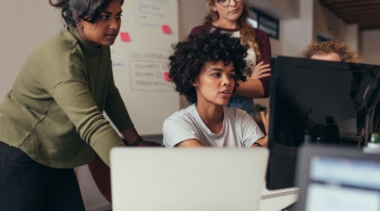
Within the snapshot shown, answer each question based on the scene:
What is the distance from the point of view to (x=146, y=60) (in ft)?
9.99

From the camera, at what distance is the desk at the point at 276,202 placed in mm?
1013

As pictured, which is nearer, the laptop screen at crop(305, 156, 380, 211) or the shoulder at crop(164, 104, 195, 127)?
the laptop screen at crop(305, 156, 380, 211)

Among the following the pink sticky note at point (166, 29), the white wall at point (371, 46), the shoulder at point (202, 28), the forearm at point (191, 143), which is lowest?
the forearm at point (191, 143)

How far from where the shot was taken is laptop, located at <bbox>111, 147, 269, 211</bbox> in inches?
28.4

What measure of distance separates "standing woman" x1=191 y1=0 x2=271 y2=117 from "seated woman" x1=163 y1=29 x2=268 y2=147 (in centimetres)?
11

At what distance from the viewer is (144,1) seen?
300 centimetres

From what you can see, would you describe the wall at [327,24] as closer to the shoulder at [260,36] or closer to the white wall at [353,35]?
the white wall at [353,35]

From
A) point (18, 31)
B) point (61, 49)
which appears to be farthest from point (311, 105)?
point (18, 31)

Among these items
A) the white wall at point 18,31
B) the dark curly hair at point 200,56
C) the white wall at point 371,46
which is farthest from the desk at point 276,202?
the white wall at point 371,46

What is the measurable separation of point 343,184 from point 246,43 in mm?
1345

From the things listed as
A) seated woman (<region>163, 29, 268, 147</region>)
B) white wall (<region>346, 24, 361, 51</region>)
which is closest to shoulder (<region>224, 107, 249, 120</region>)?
seated woman (<region>163, 29, 268, 147</region>)

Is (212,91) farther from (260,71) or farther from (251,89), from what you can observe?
(260,71)

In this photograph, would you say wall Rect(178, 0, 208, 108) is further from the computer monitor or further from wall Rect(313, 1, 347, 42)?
wall Rect(313, 1, 347, 42)

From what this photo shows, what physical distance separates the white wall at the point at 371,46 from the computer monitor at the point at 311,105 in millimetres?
9493
